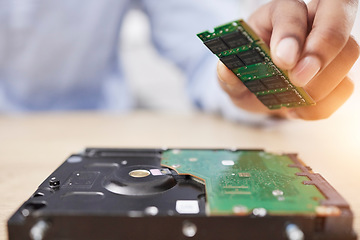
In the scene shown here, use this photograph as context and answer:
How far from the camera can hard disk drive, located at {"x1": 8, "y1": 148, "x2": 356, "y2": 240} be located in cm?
45

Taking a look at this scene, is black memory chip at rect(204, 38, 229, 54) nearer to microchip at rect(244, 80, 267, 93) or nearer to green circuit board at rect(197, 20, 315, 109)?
green circuit board at rect(197, 20, 315, 109)

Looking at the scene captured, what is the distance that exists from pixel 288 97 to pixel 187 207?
32cm

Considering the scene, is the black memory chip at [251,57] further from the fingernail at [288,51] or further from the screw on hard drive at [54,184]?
the screw on hard drive at [54,184]

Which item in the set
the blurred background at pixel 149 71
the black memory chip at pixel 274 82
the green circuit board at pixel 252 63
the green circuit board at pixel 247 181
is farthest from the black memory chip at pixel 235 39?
the blurred background at pixel 149 71

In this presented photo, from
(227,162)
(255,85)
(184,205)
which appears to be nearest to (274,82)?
(255,85)

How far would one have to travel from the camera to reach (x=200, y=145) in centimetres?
108

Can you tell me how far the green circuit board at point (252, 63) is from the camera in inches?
21.0

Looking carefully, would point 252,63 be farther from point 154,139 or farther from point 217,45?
point 154,139

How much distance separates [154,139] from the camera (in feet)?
3.75

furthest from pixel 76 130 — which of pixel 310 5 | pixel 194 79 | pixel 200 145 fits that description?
pixel 310 5

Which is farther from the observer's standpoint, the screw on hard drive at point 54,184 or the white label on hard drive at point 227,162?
the white label on hard drive at point 227,162

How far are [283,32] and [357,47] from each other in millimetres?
186

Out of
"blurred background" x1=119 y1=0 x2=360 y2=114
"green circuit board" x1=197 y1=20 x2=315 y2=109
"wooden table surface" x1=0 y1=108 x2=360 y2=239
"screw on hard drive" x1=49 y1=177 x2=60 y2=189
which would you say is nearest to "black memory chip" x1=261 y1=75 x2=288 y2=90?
"green circuit board" x1=197 y1=20 x2=315 y2=109

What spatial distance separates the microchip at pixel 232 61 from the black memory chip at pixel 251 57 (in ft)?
0.04
